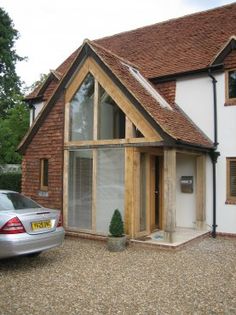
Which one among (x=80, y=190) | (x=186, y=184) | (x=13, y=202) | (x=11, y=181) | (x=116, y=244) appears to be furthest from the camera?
(x=11, y=181)

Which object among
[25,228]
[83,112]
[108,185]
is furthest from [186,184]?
[25,228]

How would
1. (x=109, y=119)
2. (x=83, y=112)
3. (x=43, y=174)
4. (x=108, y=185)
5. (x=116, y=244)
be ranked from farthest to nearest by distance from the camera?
(x=43, y=174) < (x=83, y=112) < (x=109, y=119) < (x=108, y=185) < (x=116, y=244)

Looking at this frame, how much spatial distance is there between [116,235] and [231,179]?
4.33 meters

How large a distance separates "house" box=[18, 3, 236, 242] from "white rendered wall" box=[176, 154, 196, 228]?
34mm

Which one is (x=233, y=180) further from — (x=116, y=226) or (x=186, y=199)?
(x=116, y=226)

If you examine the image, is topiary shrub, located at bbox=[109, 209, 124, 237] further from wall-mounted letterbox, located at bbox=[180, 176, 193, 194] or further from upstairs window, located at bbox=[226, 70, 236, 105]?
upstairs window, located at bbox=[226, 70, 236, 105]

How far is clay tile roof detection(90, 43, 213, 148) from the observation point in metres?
9.67

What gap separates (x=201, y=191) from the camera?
11680mm

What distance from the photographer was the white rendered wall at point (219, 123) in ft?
37.3

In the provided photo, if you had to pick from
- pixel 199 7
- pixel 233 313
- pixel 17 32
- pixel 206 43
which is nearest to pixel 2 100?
pixel 17 32

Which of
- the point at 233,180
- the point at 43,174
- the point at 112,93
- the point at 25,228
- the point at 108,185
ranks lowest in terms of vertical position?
the point at 25,228

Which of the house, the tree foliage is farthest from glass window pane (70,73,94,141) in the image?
the tree foliage

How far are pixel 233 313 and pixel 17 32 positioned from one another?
34923mm

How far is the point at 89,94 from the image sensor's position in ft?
36.4
